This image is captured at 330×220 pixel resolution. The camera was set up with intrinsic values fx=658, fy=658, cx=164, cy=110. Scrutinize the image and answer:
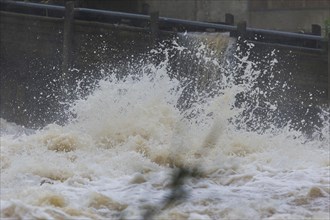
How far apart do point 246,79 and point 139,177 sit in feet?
17.5

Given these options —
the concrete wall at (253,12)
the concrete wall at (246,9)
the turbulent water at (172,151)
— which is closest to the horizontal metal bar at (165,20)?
the turbulent water at (172,151)

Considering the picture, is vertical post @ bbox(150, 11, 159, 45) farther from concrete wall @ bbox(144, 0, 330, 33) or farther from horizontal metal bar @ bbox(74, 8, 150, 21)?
concrete wall @ bbox(144, 0, 330, 33)

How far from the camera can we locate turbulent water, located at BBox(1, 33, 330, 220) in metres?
5.48

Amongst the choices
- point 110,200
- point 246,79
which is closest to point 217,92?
point 246,79

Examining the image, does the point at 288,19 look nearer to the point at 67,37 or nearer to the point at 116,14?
the point at 116,14

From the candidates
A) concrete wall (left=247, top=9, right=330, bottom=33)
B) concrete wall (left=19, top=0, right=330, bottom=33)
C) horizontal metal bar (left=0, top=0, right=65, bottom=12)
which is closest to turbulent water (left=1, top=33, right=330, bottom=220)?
horizontal metal bar (left=0, top=0, right=65, bottom=12)

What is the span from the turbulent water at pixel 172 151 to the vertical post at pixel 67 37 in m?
0.97

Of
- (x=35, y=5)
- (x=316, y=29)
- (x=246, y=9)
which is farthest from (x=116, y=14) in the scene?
(x=246, y=9)

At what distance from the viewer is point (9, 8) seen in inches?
590

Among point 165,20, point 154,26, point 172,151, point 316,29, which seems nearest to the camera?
point 172,151

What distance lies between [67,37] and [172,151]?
1236cm

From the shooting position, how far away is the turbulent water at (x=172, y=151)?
548 centimetres

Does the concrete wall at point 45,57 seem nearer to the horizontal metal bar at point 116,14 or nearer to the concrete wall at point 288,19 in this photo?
the horizontal metal bar at point 116,14

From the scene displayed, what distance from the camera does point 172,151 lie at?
1628 millimetres
